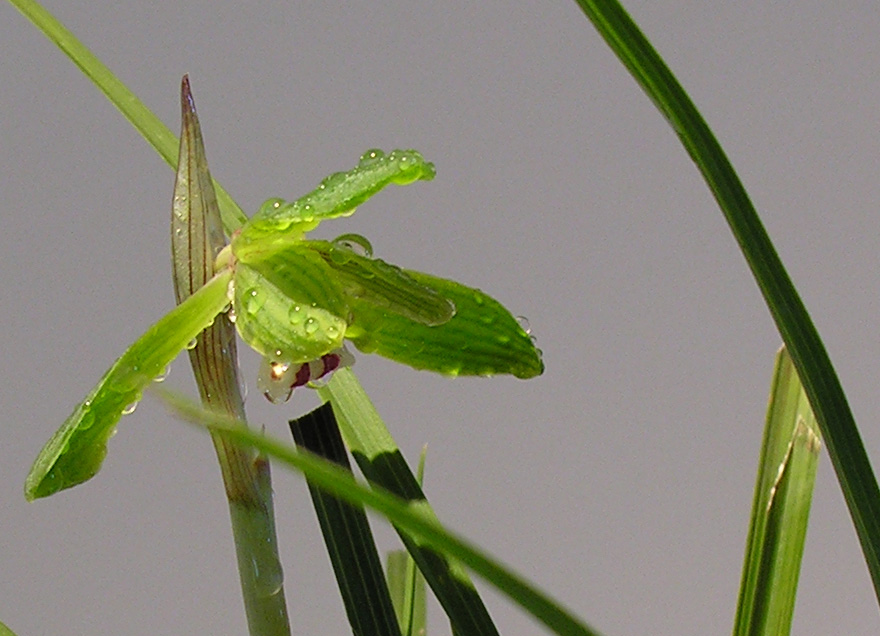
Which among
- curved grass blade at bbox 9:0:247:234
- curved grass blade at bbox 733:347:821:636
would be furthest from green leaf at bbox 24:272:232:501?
curved grass blade at bbox 733:347:821:636

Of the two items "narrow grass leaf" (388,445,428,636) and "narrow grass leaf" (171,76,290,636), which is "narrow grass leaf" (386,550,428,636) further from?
A: "narrow grass leaf" (171,76,290,636)

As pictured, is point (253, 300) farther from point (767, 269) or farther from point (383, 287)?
point (767, 269)

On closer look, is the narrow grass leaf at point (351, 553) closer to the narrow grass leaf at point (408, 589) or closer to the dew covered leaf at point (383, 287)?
the dew covered leaf at point (383, 287)

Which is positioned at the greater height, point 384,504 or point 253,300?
point 253,300

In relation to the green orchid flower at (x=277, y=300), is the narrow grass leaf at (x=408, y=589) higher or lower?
lower

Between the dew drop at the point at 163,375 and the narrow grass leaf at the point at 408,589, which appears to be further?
the narrow grass leaf at the point at 408,589

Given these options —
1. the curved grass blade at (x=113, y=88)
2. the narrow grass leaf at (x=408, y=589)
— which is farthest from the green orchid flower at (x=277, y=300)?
the narrow grass leaf at (x=408, y=589)

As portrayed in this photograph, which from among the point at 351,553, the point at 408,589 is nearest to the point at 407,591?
the point at 408,589
